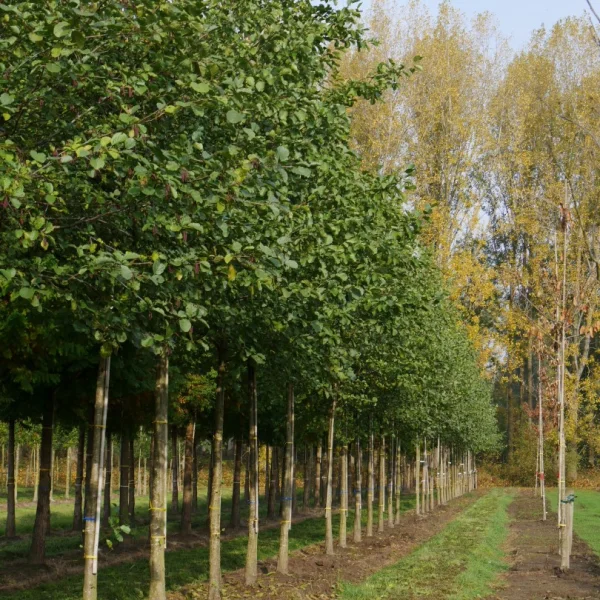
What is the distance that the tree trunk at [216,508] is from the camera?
14.1 m

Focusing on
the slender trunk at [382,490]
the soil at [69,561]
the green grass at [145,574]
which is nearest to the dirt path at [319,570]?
the slender trunk at [382,490]

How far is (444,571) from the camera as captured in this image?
19812 millimetres

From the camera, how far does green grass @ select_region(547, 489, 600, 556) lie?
30.7 metres

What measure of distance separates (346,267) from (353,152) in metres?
1.90

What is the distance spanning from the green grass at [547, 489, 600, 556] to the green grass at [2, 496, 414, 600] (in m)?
9.71

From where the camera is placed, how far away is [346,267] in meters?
12.4

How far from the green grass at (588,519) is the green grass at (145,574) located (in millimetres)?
9711

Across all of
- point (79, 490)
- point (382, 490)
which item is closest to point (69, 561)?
point (79, 490)

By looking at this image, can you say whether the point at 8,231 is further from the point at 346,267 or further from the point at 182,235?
the point at 346,267

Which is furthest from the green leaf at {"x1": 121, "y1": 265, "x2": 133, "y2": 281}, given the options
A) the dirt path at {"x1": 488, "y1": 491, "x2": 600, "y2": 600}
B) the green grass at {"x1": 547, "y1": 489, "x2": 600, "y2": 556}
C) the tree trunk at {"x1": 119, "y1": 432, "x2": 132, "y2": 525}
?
the green grass at {"x1": 547, "y1": 489, "x2": 600, "y2": 556}

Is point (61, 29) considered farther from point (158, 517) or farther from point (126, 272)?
point (158, 517)

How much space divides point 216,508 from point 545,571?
10046 mm

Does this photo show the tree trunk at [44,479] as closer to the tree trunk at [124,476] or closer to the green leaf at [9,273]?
the tree trunk at [124,476]

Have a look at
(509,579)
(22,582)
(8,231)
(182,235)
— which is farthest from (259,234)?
(509,579)
